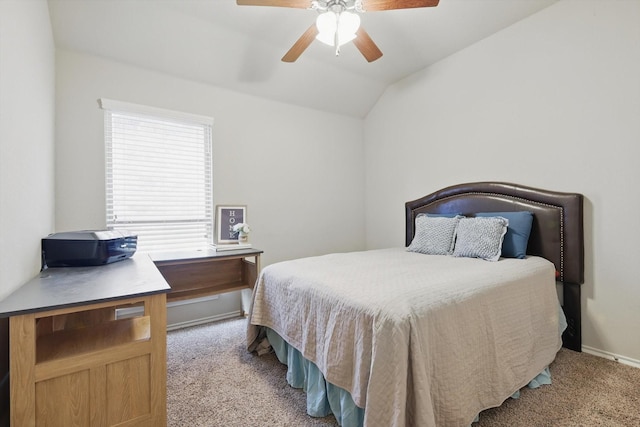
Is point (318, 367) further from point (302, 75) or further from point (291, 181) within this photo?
point (302, 75)

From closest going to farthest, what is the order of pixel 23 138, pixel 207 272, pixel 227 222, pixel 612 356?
pixel 23 138
pixel 612 356
pixel 207 272
pixel 227 222

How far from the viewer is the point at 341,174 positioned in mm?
4145

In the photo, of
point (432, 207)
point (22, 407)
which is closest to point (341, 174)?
point (432, 207)

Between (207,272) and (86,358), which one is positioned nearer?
(86,358)

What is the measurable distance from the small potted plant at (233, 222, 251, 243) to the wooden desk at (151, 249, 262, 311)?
0.18 metres

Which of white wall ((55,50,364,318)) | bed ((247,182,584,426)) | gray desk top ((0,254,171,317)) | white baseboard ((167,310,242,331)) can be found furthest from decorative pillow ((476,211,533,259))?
white baseboard ((167,310,242,331))

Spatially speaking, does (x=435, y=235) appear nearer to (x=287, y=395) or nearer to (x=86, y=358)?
(x=287, y=395)

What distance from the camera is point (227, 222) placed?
312cm

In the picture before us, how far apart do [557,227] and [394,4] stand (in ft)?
6.95

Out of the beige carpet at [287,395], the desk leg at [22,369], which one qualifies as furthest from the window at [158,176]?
the desk leg at [22,369]

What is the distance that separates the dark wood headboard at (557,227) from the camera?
228 centimetres

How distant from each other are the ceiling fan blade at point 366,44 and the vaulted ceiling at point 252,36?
447 mm

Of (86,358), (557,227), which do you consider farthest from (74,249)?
(557,227)

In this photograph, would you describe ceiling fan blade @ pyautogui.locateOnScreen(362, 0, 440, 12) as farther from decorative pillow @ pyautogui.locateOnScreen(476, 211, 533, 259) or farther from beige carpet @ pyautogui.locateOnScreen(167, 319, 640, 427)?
beige carpet @ pyautogui.locateOnScreen(167, 319, 640, 427)
